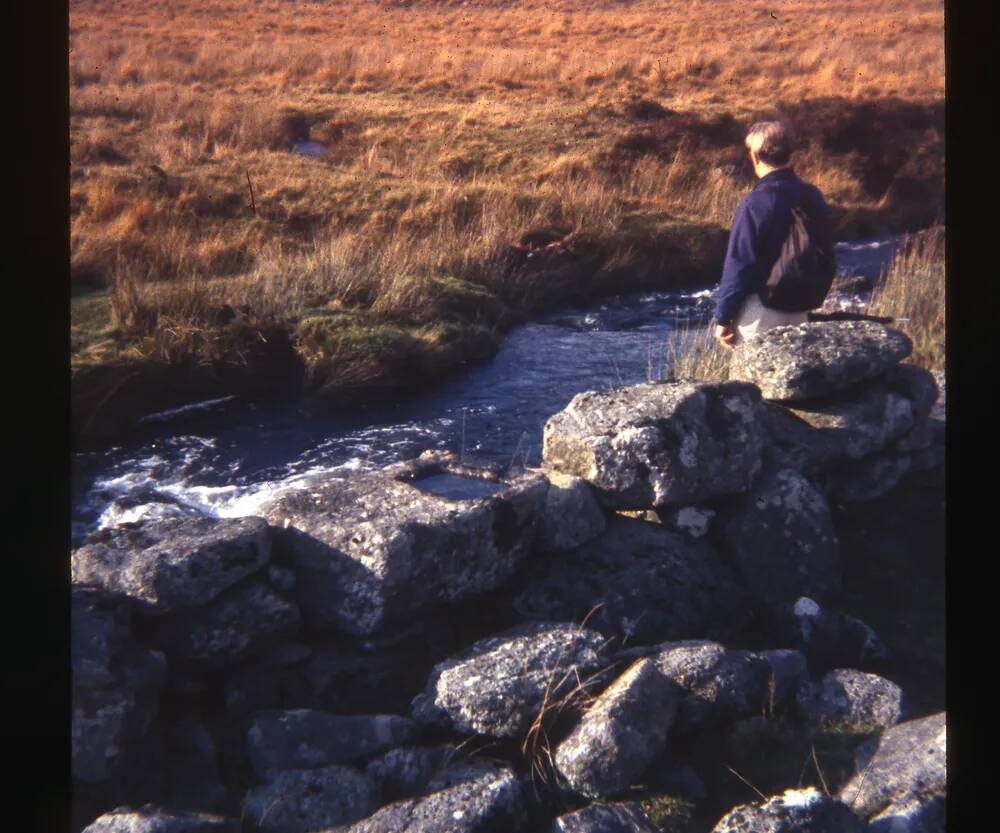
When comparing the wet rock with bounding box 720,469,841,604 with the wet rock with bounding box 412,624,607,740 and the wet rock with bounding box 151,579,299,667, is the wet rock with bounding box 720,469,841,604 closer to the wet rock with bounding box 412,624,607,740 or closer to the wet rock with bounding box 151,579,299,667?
the wet rock with bounding box 412,624,607,740

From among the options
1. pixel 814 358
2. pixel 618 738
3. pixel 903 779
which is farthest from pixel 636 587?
pixel 814 358

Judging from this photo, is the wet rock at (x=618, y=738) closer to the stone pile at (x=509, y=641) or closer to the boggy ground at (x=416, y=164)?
the stone pile at (x=509, y=641)

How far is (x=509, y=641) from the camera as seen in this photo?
3.44 m

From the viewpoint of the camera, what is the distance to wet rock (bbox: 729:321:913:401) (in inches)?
184

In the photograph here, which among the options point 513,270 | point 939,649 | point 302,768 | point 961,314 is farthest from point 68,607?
point 513,270

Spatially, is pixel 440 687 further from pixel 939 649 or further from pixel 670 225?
pixel 670 225

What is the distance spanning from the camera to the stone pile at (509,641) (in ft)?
9.72

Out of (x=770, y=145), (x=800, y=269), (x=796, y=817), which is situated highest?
(x=770, y=145)

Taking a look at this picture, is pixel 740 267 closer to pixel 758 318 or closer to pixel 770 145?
pixel 758 318

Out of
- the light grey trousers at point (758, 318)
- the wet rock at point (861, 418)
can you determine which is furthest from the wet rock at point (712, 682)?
the light grey trousers at point (758, 318)

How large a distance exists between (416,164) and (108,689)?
6.90m

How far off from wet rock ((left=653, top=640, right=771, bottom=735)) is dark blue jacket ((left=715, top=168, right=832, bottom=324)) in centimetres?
204

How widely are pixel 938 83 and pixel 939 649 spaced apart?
205 inches

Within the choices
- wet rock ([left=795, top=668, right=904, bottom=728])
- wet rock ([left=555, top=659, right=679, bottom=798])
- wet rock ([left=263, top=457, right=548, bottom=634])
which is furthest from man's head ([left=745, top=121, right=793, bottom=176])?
wet rock ([left=555, top=659, right=679, bottom=798])
